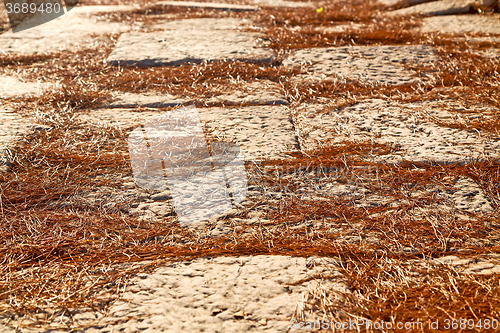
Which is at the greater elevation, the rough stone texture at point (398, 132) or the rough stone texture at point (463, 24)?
the rough stone texture at point (463, 24)

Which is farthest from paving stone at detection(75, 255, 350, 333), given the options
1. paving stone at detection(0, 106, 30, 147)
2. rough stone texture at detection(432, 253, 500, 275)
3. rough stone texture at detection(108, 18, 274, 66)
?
rough stone texture at detection(108, 18, 274, 66)

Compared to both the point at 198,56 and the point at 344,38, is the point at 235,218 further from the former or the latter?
the point at 344,38

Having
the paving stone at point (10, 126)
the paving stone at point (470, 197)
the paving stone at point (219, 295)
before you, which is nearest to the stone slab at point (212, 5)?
the paving stone at point (10, 126)

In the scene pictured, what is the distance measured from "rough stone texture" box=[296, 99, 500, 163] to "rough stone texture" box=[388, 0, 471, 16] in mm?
2468

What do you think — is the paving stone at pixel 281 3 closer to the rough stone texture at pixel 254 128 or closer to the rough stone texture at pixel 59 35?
the rough stone texture at pixel 59 35

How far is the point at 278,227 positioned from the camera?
151 cm

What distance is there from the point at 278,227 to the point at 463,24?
11.4 feet

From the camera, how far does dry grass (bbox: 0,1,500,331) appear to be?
1202 millimetres

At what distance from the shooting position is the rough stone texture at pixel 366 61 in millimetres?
2750

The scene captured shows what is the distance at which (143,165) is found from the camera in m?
1.86

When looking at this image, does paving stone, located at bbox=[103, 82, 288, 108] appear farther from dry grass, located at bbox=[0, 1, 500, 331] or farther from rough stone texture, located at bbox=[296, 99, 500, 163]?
rough stone texture, located at bbox=[296, 99, 500, 163]

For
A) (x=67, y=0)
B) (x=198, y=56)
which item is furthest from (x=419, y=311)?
(x=67, y=0)

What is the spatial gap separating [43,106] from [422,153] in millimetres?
2291

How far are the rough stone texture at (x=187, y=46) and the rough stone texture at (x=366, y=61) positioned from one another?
372mm
